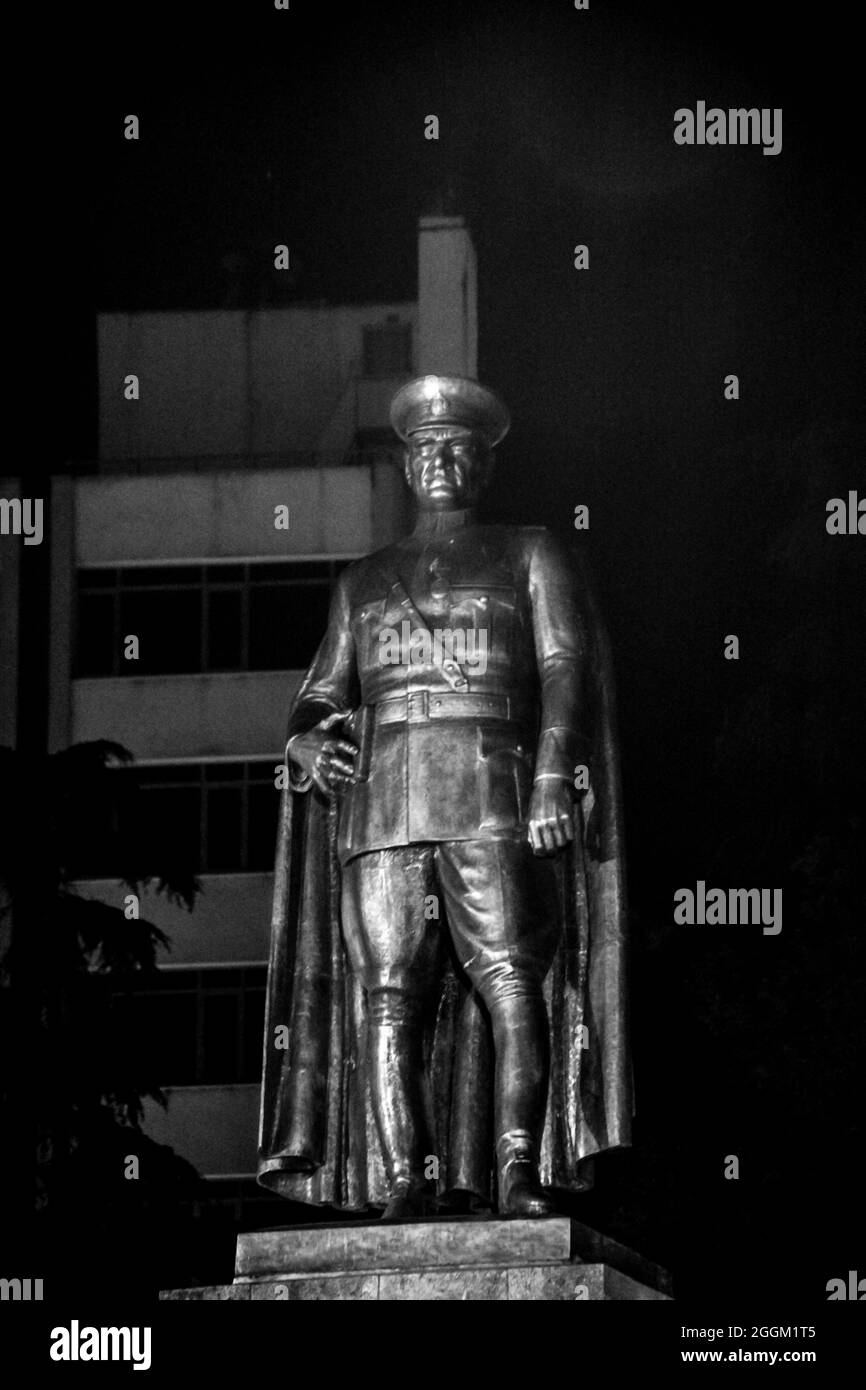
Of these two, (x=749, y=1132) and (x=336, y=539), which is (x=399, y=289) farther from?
(x=749, y=1132)

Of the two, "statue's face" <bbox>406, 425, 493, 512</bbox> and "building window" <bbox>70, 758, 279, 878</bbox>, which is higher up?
"building window" <bbox>70, 758, 279, 878</bbox>

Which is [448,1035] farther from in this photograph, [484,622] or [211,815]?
[211,815]

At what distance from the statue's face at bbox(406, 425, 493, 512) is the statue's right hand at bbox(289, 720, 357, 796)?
34.8 inches

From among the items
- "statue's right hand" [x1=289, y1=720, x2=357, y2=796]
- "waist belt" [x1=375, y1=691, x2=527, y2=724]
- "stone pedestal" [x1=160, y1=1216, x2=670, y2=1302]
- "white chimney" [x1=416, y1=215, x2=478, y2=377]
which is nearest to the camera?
"stone pedestal" [x1=160, y1=1216, x2=670, y2=1302]

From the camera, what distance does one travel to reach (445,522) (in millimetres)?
11141

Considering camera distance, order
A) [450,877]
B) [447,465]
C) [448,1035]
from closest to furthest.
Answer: [450,877], [448,1035], [447,465]

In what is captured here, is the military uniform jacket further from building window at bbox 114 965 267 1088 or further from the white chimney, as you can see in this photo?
building window at bbox 114 965 267 1088

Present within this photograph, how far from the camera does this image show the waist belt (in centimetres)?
1075

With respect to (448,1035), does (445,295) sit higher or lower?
higher

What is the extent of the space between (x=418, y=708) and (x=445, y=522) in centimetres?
73

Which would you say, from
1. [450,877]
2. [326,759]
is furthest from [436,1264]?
[326,759]

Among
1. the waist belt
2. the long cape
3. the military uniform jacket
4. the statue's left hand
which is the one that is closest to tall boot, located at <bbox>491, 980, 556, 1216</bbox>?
the long cape

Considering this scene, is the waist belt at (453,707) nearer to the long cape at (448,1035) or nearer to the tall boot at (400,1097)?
the long cape at (448,1035)

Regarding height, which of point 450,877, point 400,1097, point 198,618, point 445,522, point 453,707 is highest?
point 198,618
